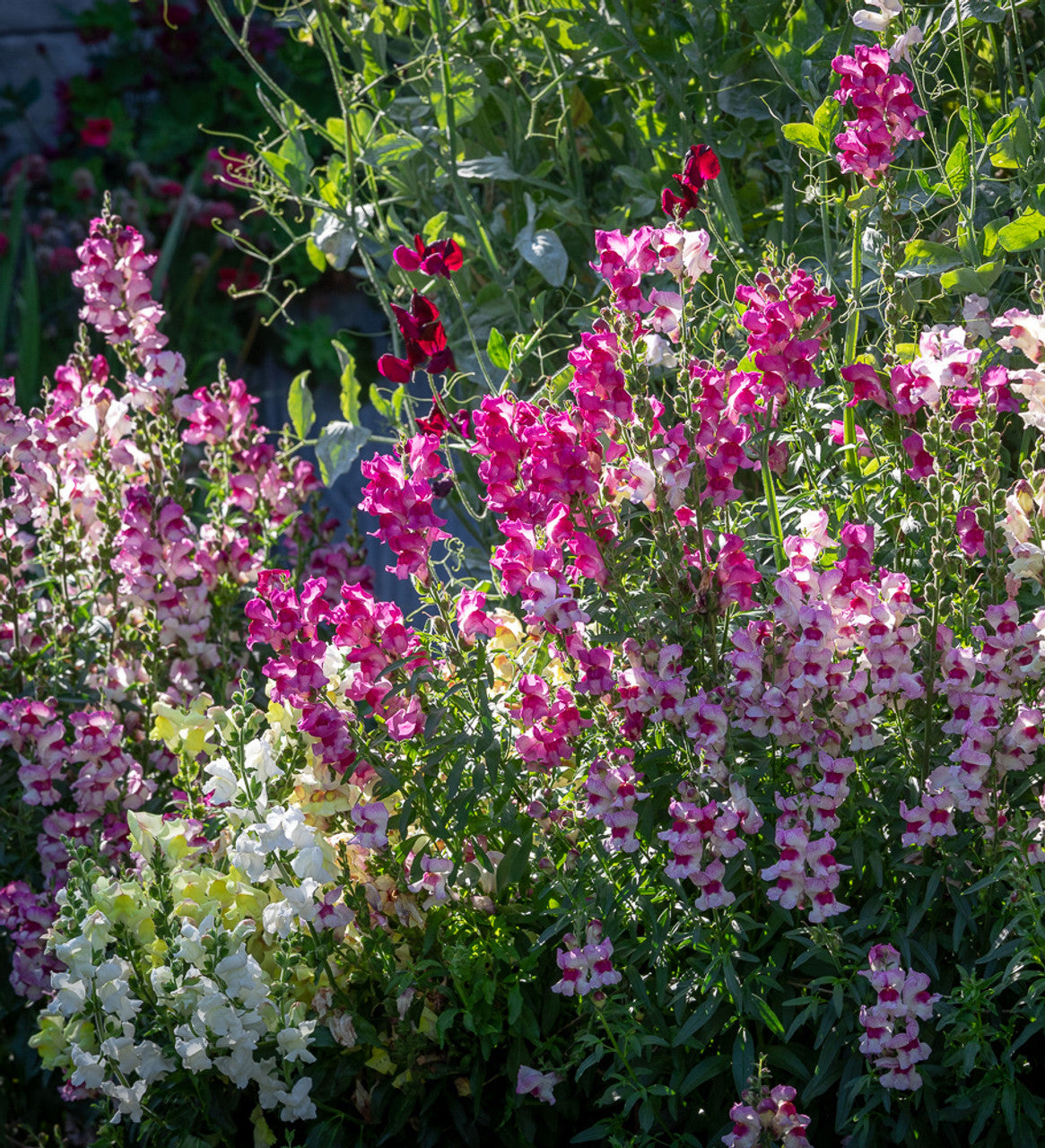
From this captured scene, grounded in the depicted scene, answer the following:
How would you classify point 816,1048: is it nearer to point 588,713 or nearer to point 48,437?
point 588,713

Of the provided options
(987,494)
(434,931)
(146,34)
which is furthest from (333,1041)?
(146,34)

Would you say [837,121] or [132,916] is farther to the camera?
[837,121]

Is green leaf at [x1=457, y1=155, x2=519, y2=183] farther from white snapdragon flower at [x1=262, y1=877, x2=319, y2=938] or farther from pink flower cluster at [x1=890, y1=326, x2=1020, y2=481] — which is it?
white snapdragon flower at [x1=262, y1=877, x2=319, y2=938]

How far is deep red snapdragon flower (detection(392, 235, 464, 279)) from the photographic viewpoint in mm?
1723

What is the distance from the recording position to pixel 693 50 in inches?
92.3

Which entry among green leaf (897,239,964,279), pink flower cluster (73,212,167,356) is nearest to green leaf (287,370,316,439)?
pink flower cluster (73,212,167,356)

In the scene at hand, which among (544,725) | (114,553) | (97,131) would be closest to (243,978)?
(544,725)

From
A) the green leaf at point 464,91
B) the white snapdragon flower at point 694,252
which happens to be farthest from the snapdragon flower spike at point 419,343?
the green leaf at point 464,91

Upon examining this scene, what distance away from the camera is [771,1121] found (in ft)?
5.05

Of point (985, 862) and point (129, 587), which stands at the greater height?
point (129, 587)

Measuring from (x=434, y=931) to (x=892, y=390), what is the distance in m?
0.91

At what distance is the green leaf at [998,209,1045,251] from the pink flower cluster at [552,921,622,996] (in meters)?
1.06

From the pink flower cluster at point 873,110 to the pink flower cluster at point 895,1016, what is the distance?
95 centimetres

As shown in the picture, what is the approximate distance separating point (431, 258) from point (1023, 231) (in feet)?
2.63
